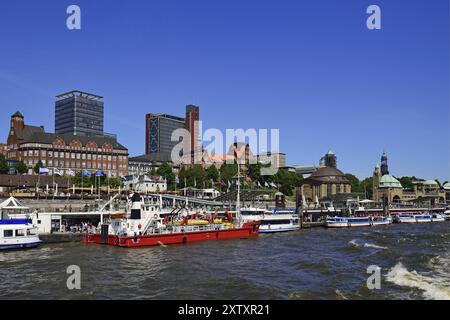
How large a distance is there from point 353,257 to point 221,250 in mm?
17925

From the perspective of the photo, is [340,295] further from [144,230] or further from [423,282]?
[144,230]

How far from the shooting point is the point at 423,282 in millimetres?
39406

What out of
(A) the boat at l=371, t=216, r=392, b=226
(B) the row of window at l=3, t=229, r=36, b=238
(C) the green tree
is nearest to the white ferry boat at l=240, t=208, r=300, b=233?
(A) the boat at l=371, t=216, r=392, b=226

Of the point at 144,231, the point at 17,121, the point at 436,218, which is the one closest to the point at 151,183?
the point at 17,121

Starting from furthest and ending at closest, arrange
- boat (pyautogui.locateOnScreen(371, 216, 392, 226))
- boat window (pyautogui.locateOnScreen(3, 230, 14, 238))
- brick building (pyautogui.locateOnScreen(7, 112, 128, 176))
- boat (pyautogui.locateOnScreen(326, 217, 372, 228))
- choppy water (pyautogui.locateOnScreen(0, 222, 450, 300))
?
1. brick building (pyautogui.locateOnScreen(7, 112, 128, 176))
2. boat (pyautogui.locateOnScreen(371, 216, 392, 226))
3. boat (pyautogui.locateOnScreen(326, 217, 372, 228))
4. boat window (pyautogui.locateOnScreen(3, 230, 14, 238))
5. choppy water (pyautogui.locateOnScreen(0, 222, 450, 300))

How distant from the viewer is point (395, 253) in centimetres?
6106

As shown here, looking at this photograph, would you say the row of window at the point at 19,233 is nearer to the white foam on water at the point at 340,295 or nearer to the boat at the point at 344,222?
the white foam on water at the point at 340,295

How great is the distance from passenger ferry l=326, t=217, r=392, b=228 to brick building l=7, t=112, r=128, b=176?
309 feet

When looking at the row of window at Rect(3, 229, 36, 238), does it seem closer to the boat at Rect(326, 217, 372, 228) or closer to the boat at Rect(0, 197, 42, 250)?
the boat at Rect(0, 197, 42, 250)

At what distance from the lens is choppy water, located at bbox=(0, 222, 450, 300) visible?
119 feet

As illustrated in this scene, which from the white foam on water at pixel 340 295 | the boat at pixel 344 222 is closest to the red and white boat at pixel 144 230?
the white foam on water at pixel 340 295
